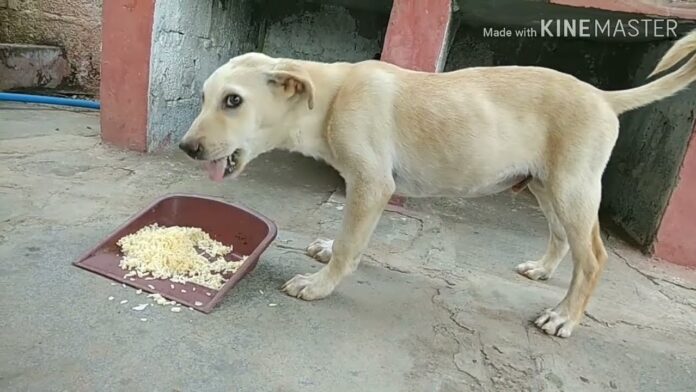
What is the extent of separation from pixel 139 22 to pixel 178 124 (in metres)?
0.80

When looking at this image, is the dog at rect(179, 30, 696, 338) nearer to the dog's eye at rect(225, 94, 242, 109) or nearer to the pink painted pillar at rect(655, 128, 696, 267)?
the dog's eye at rect(225, 94, 242, 109)

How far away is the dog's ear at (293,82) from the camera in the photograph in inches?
89.0

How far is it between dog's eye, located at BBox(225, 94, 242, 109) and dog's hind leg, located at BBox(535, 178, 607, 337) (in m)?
1.30

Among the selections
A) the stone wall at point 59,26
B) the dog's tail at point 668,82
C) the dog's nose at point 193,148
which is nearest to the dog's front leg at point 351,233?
the dog's nose at point 193,148

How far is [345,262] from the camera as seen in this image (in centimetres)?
244

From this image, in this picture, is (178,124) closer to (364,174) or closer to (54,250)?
(54,250)

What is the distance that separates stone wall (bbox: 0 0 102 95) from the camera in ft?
19.2

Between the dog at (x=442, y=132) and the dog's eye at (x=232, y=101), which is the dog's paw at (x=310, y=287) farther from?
the dog's eye at (x=232, y=101)

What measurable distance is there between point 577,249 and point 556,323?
1.04 feet

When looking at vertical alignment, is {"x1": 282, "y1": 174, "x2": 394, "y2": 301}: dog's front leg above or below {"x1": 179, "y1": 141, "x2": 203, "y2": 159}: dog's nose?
below

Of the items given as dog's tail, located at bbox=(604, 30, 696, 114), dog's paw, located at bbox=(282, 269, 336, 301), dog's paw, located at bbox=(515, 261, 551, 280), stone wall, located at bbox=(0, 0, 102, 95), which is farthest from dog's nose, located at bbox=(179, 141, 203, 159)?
stone wall, located at bbox=(0, 0, 102, 95)

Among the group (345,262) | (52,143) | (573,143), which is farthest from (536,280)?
(52,143)

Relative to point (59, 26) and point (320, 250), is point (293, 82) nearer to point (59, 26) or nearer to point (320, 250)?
point (320, 250)

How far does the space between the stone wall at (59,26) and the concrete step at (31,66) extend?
100 mm
